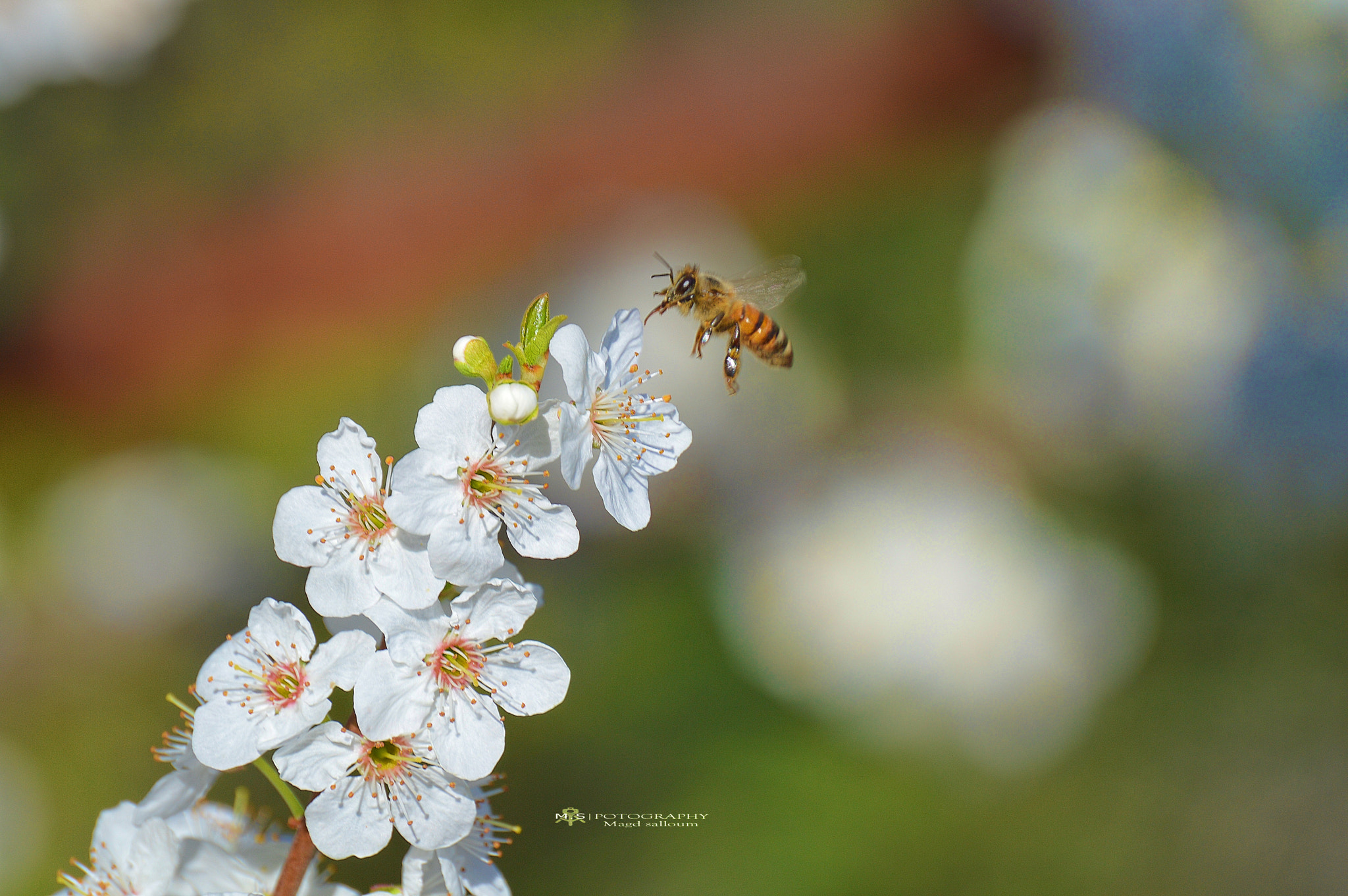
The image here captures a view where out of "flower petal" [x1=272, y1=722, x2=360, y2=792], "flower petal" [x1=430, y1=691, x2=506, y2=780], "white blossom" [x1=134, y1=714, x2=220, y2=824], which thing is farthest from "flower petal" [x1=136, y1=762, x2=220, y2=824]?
"flower petal" [x1=430, y1=691, x2=506, y2=780]

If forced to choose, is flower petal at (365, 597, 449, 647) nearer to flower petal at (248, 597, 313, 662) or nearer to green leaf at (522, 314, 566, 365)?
flower petal at (248, 597, 313, 662)

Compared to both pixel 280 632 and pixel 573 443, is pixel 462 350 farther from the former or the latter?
pixel 280 632

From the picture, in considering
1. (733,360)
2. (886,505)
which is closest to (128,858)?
(733,360)

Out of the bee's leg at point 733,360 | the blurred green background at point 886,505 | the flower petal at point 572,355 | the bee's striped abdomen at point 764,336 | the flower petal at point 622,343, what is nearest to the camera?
the flower petal at point 572,355

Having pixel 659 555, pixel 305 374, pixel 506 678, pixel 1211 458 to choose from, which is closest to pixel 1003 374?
pixel 1211 458

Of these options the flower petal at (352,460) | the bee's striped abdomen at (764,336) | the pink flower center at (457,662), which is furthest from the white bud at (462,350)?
the bee's striped abdomen at (764,336)

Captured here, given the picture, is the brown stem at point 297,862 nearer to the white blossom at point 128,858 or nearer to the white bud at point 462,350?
the white blossom at point 128,858
